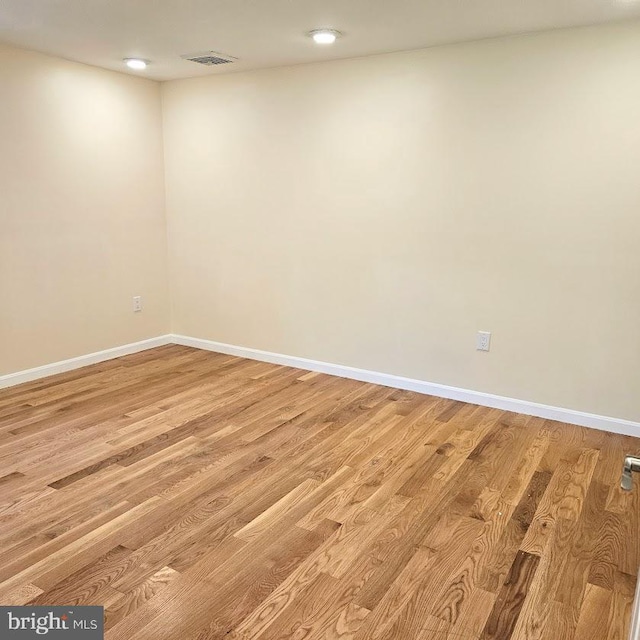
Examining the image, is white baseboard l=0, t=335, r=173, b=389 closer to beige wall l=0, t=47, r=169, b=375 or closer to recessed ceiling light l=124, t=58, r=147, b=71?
beige wall l=0, t=47, r=169, b=375

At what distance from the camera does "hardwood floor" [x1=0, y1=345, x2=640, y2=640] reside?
5.78ft

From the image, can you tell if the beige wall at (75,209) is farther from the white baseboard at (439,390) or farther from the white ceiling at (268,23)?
the white baseboard at (439,390)

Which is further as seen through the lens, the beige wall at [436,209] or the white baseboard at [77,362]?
the white baseboard at [77,362]

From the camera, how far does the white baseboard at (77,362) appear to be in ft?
12.6

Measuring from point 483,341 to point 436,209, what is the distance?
89 centimetres

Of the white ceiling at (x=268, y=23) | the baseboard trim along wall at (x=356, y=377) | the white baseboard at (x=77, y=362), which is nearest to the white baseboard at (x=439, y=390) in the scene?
the baseboard trim along wall at (x=356, y=377)

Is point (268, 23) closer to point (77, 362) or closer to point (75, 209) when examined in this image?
point (75, 209)

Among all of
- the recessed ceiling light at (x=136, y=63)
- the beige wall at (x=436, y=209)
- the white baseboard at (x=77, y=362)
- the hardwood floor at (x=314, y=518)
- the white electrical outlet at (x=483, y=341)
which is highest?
the recessed ceiling light at (x=136, y=63)

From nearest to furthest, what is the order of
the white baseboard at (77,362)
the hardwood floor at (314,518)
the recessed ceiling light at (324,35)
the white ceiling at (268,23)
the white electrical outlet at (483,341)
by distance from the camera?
the hardwood floor at (314,518) → the white ceiling at (268,23) → the recessed ceiling light at (324,35) → the white electrical outlet at (483,341) → the white baseboard at (77,362)

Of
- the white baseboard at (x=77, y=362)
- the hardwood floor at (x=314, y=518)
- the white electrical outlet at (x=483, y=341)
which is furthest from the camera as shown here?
the white baseboard at (x=77, y=362)

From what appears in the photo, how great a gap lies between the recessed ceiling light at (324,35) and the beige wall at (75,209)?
185 cm

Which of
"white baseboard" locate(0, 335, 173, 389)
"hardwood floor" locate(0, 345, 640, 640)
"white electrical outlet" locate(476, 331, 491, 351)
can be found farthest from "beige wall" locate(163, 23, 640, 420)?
"white baseboard" locate(0, 335, 173, 389)

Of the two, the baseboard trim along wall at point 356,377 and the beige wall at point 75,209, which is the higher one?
the beige wall at point 75,209

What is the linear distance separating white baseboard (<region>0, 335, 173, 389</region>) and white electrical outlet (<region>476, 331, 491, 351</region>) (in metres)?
2.76
